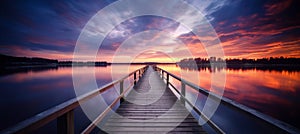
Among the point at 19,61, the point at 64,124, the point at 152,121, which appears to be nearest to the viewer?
the point at 64,124

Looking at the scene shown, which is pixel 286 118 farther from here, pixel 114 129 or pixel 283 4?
pixel 114 129

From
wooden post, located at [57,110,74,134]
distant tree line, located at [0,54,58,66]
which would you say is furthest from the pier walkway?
distant tree line, located at [0,54,58,66]

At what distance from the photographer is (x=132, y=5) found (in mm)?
12742

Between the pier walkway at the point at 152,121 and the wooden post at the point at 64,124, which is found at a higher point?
the wooden post at the point at 64,124

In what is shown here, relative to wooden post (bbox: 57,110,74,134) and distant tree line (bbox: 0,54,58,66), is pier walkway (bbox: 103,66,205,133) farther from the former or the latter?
distant tree line (bbox: 0,54,58,66)

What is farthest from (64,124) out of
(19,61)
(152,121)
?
(19,61)

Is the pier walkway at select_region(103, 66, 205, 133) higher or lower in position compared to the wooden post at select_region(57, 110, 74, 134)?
lower

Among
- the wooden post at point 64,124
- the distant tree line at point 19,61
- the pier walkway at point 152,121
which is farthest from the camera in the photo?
the distant tree line at point 19,61

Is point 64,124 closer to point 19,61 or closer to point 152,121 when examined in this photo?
point 152,121

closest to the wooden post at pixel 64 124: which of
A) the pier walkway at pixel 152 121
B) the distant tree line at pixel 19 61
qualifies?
the pier walkway at pixel 152 121

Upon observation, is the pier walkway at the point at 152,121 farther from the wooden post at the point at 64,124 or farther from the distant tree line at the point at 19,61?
the distant tree line at the point at 19,61

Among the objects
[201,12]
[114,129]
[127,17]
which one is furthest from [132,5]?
[114,129]

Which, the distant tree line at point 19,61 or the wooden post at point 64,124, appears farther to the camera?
the distant tree line at point 19,61

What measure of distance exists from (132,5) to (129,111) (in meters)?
11.7
